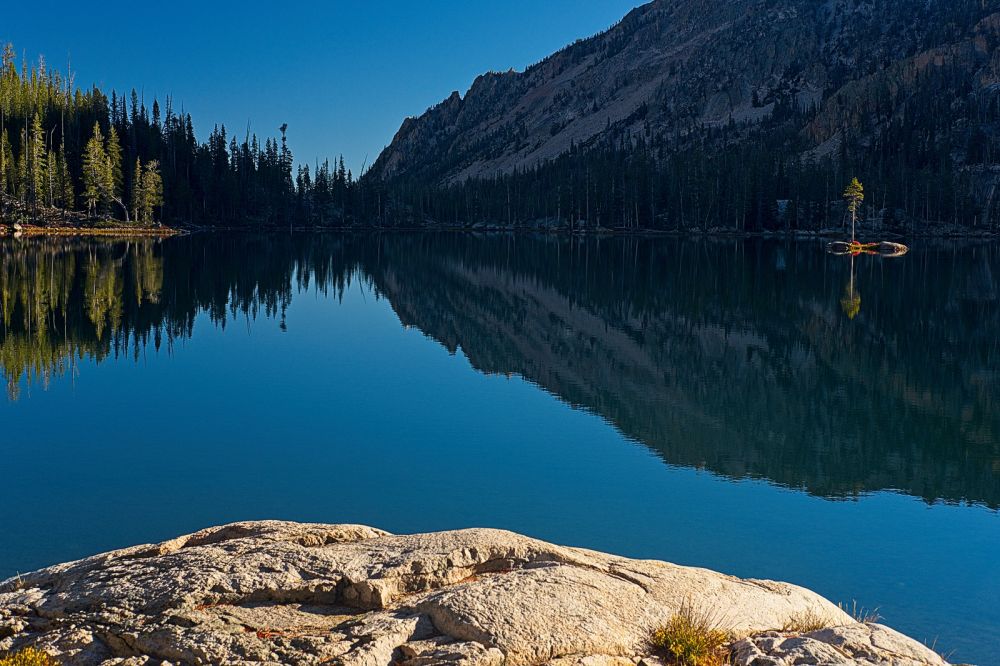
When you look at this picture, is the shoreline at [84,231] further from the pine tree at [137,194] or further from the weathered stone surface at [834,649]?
the weathered stone surface at [834,649]

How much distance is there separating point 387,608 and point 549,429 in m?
12.5

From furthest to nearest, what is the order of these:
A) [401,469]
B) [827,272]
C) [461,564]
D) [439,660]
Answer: [827,272]
[401,469]
[461,564]
[439,660]

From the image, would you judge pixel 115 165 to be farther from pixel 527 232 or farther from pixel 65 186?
pixel 527 232

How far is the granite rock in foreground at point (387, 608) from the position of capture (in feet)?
17.7

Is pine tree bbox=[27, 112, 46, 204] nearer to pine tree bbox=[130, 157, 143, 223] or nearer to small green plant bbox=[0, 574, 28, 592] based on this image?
pine tree bbox=[130, 157, 143, 223]

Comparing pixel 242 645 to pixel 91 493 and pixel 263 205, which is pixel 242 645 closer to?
pixel 91 493

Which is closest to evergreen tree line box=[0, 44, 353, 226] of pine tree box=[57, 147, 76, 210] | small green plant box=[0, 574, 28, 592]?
pine tree box=[57, 147, 76, 210]

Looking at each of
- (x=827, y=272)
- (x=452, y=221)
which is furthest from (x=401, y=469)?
(x=452, y=221)

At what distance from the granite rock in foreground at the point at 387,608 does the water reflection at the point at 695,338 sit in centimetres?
864

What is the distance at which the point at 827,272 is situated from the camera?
192 ft

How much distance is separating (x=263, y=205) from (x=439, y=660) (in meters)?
151

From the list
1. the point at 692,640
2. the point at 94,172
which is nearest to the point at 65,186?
the point at 94,172

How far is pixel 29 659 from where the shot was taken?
512 centimetres

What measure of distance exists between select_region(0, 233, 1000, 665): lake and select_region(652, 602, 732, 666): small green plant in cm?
401
